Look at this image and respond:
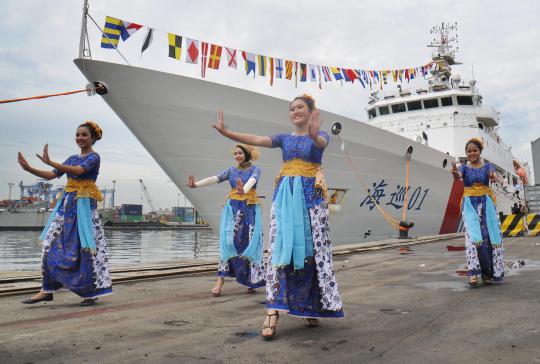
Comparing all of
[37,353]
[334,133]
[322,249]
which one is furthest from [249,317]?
[334,133]

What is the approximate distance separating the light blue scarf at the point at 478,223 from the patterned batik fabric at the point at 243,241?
7.49ft

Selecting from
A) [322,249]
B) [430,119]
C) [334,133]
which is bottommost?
[322,249]

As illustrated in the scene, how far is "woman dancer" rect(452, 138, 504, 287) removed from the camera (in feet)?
15.3

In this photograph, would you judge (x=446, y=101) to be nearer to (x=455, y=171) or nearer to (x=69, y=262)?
(x=455, y=171)

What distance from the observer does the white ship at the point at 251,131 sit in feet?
26.1

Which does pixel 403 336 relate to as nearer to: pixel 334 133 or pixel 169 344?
pixel 169 344

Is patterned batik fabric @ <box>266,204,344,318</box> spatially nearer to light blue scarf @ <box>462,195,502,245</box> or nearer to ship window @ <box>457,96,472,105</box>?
light blue scarf @ <box>462,195,502,245</box>

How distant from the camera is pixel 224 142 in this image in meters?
8.65

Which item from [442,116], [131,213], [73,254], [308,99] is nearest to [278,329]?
[308,99]

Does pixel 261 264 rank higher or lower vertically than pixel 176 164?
lower

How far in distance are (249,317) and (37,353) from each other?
138 cm

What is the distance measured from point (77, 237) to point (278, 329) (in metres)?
1.96

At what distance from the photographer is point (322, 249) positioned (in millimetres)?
2811

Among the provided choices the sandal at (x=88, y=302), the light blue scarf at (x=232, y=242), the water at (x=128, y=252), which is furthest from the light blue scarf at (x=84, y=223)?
the water at (x=128, y=252)
